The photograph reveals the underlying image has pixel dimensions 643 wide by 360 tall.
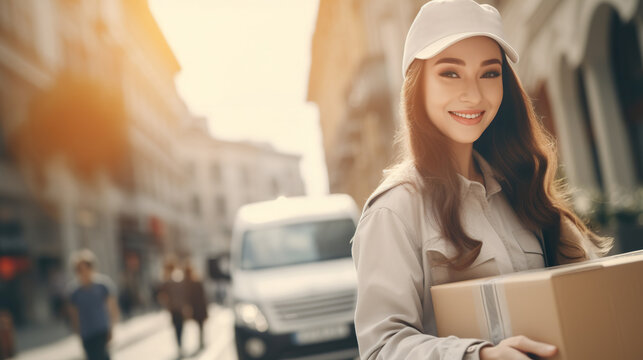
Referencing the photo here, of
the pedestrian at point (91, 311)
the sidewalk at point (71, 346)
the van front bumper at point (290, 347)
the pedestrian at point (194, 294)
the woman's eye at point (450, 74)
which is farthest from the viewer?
the sidewalk at point (71, 346)

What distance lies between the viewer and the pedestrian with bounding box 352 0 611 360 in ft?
5.61

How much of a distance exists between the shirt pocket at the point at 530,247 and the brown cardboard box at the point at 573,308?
321mm

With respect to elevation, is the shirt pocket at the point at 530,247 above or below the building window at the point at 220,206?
below

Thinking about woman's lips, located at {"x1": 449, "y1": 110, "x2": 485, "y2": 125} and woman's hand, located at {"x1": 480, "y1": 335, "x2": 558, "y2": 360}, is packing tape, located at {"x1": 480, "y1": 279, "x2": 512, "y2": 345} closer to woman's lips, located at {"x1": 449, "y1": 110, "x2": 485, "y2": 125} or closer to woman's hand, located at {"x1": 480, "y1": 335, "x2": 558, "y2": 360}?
woman's hand, located at {"x1": 480, "y1": 335, "x2": 558, "y2": 360}

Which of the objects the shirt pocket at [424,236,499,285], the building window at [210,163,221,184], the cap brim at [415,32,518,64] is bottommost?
the shirt pocket at [424,236,499,285]

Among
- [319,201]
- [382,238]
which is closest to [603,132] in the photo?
[319,201]

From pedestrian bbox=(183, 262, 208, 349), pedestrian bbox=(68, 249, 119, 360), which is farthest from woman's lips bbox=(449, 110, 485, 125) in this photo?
pedestrian bbox=(183, 262, 208, 349)

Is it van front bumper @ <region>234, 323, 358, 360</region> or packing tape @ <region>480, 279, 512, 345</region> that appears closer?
packing tape @ <region>480, 279, 512, 345</region>

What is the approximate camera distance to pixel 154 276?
42.1m

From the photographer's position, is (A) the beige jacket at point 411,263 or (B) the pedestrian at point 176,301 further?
(B) the pedestrian at point 176,301

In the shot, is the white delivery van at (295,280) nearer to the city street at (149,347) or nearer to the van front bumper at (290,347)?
the van front bumper at (290,347)

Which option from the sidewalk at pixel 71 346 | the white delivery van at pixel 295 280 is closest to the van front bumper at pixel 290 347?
the white delivery van at pixel 295 280

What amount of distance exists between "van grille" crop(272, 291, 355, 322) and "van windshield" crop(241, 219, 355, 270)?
3.26 feet

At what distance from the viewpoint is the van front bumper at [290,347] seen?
7711 millimetres
